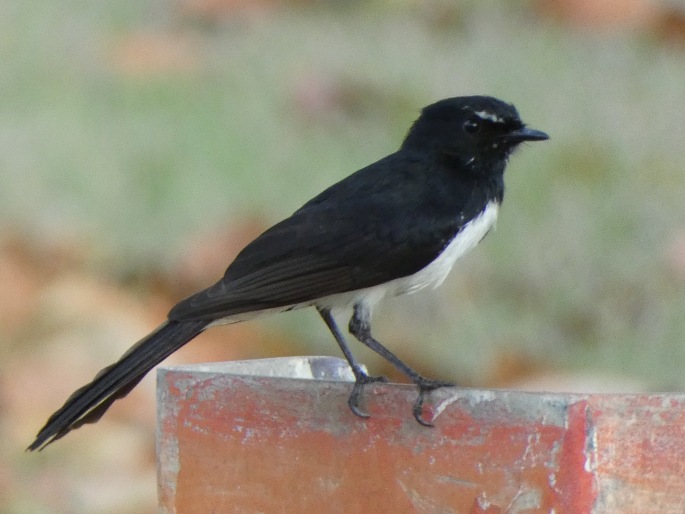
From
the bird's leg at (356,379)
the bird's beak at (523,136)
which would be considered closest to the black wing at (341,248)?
the bird's leg at (356,379)

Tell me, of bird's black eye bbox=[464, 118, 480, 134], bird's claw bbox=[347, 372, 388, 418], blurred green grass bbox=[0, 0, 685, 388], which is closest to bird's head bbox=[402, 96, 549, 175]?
bird's black eye bbox=[464, 118, 480, 134]

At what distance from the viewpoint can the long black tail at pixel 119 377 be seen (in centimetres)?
379

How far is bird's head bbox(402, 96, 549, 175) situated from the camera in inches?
171

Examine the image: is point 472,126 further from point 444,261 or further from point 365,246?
point 365,246

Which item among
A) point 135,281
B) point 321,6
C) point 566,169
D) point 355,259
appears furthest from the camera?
point 321,6

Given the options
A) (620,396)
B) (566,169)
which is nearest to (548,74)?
(566,169)

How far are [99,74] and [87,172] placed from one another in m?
1.78

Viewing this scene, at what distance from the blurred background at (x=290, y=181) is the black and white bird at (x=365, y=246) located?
5.16 feet

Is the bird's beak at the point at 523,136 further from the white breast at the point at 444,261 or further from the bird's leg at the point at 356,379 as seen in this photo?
the bird's leg at the point at 356,379

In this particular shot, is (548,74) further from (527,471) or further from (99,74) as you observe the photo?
(527,471)

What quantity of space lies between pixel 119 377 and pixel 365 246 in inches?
29.2

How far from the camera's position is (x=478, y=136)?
436 centimetres

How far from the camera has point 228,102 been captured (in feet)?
29.8

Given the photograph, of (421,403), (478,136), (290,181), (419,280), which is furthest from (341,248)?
(290,181)
